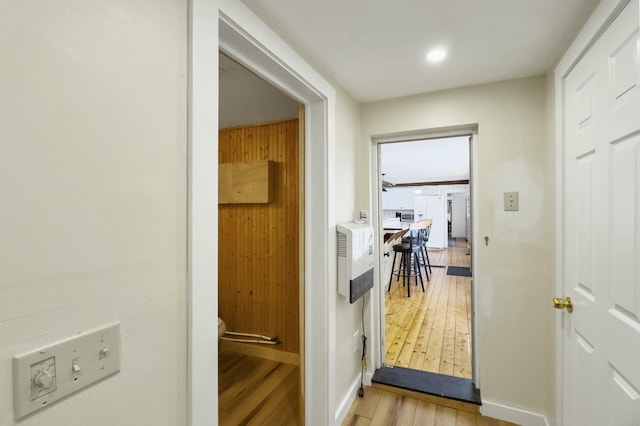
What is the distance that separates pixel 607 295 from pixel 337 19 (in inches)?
61.6

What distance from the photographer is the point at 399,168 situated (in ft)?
21.6

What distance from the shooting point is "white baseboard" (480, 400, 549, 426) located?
1.87 m

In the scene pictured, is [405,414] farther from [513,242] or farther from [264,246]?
[264,246]

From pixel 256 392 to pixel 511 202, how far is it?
2317 millimetres

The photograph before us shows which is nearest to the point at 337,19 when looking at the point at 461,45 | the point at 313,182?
the point at 461,45

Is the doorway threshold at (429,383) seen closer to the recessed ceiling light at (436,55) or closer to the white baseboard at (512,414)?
the white baseboard at (512,414)

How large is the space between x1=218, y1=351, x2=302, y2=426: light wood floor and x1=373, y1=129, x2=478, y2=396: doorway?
823 mm

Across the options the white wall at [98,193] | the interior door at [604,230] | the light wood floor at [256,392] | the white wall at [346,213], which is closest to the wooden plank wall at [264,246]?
the light wood floor at [256,392]

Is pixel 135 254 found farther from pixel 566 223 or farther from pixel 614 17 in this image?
pixel 566 223

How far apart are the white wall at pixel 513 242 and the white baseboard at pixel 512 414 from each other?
0.03 m

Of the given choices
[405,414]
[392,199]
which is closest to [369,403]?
[405,414]

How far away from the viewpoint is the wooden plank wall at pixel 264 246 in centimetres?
263

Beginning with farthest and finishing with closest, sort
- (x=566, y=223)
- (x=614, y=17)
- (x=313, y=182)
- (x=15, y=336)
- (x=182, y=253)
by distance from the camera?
(x=313, y=182) < (x=566, y=223) < (x=614, y=17) < (x=182, y=253) < (x=15, y=336)

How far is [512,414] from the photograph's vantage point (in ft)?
6.33
